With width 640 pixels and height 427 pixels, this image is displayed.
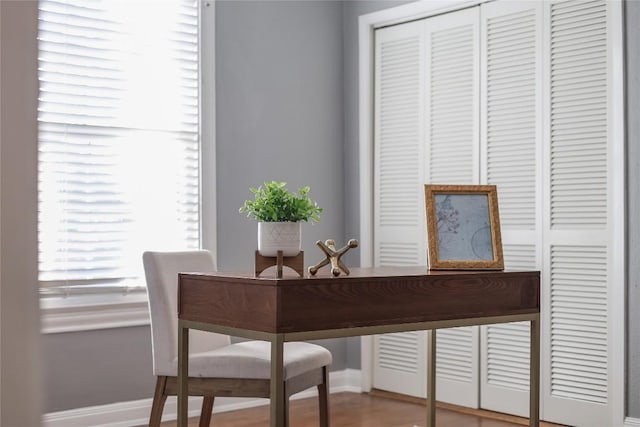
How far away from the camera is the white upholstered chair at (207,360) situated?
2719mm

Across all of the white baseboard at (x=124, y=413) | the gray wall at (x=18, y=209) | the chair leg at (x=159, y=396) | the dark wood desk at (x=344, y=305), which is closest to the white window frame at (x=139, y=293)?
the white baseboard at (x=124, y=413)

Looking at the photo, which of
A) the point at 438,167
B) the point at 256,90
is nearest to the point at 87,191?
the point at 256,90

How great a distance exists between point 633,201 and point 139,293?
2.27m

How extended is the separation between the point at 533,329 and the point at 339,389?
6.47ft

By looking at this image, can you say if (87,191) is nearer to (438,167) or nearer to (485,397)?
(438,167)

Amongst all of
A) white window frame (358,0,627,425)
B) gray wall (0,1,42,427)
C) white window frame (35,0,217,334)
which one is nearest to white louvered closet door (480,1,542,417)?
white window frame (358,0,627,425)

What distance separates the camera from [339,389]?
4.68 metres

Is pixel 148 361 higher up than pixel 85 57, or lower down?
lower down

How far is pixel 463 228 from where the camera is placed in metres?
2.90

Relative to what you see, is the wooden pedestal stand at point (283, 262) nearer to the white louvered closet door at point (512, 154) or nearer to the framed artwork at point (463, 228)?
the framed artwork at point (463, 228)

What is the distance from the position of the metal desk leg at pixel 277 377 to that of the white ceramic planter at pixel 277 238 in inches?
14.6

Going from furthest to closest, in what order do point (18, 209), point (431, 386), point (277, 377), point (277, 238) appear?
point (431, 386) < point (277, 238) < point (277, 377) < point (18, 209)

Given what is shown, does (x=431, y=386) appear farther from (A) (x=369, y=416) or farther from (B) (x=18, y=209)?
(B) (x=18, y=209)

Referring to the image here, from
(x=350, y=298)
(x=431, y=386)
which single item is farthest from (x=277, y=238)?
(x=431, y=386)
